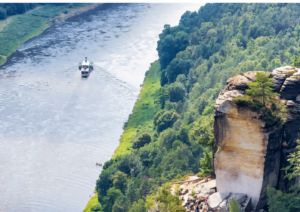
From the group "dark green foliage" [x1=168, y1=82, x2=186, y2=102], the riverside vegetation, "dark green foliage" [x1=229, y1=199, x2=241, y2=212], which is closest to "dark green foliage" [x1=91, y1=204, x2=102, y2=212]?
"dark green foliage" [x1=168, y1=82, x2=186, y2=102]

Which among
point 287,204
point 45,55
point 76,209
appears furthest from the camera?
point 45,55

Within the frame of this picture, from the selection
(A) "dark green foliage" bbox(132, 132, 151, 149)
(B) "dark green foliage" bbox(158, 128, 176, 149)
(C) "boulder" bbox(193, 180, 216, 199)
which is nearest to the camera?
(C) "boulder" bbox(193, 180, 216, 199)

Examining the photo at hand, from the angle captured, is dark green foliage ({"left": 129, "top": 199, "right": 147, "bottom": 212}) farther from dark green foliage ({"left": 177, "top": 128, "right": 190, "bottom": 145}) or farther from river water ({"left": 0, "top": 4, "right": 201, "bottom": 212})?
dark green foliage ({"left": 177, "top": 128, "right": 190, "bottom": 145})

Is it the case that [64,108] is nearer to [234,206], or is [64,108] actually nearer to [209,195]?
[209,195]

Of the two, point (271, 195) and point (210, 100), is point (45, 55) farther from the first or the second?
point (271, 195)

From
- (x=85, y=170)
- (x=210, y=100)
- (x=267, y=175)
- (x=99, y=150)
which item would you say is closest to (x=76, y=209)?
(x=85, y=170)

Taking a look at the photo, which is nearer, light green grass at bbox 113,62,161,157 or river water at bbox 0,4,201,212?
river water at bbox 0,4,201,212

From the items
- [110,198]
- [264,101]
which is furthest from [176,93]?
[264,101]
